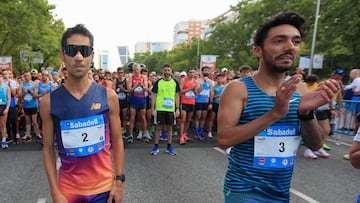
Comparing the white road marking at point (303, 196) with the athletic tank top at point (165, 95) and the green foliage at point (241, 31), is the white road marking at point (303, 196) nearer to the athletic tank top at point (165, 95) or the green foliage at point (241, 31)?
the athletic tank top at point (165, 95)

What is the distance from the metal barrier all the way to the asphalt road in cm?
293

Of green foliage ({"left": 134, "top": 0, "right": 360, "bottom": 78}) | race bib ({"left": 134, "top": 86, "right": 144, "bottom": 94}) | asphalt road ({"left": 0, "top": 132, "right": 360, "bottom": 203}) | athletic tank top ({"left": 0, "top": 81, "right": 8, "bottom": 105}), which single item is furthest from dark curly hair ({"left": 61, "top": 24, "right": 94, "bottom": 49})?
green foliage ({"left": 134, "top": 0, "right": 360, "bottom": 78})

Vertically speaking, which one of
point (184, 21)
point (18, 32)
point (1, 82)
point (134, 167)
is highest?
point (184, 21)

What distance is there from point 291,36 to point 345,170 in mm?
4869

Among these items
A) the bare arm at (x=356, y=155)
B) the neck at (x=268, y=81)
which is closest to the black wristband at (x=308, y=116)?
the neck at (x=268, y=81)

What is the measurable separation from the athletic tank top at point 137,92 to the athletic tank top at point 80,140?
17.9 feet

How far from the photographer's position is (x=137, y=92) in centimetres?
741

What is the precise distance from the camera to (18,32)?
16828 millimetres

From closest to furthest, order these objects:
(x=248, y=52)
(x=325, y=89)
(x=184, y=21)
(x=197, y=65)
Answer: (x=325, y=89)
(x=248, y=52)
(x=197, y=65)
(x=184, y=21)

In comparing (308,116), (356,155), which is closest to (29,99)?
(308,116)

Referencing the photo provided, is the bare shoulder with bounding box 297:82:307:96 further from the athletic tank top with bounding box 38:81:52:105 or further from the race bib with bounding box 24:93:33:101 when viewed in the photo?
the race bib with bounding box 24:93:33:101

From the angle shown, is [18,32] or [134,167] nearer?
[134,167]

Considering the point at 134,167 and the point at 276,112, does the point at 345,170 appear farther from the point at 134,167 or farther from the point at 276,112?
the point at 276,112

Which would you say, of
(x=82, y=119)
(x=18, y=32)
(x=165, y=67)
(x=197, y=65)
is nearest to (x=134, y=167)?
(x=165, y=67)
